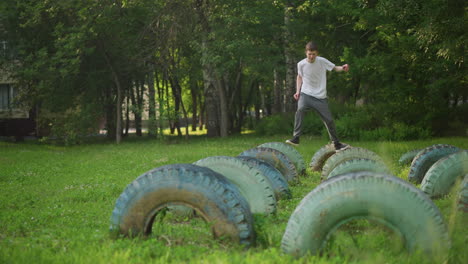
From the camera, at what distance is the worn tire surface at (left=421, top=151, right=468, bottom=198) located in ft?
23.8

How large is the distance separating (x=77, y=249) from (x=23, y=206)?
4.13 meters

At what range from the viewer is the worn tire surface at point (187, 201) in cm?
475

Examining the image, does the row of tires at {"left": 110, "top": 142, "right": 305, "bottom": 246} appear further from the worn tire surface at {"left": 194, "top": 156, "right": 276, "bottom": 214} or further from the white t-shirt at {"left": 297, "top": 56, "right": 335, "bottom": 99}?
the white t-shirt at {"left": 297, "top": 56, "right": 335, "bottom": 99}

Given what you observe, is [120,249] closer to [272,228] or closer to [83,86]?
[272,228]

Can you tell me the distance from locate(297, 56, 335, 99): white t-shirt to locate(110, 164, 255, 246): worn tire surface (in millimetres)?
5846

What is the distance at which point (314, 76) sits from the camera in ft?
34.1

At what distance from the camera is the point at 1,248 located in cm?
504

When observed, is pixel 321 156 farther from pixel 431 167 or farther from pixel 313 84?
pixel 431 167

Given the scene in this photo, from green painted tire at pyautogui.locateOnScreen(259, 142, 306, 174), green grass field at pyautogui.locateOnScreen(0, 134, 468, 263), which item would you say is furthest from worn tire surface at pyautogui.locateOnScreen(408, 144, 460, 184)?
green painted tire at pyautogui.locateOnScreen(259, 142, 306, 174)

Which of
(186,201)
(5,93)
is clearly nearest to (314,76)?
(186,201)

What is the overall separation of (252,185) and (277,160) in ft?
11.5

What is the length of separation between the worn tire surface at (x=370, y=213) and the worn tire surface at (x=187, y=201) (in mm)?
517

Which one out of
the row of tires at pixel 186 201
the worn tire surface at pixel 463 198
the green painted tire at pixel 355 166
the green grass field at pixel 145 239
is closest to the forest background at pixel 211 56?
the green painted tire at pixel 355 166

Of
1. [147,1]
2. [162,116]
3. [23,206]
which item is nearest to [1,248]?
[23,206]
